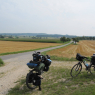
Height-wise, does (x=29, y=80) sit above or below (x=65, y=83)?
above

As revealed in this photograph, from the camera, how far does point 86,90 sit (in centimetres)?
372

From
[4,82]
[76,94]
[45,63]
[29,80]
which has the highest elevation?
[45,63]

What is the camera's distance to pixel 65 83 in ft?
14.6

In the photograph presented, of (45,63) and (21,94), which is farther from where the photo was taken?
(45,63)

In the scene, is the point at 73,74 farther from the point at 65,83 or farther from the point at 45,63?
the point at 45,63

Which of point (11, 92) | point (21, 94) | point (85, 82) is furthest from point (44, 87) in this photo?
point (85, 82)

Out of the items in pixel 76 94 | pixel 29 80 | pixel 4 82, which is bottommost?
pixel 4 82

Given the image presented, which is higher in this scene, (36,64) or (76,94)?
(36,64)

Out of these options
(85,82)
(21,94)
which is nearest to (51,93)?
(21,94)

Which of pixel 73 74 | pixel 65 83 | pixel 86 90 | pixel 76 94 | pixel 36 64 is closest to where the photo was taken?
pixel 76 94

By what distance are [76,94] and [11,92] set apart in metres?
2.38

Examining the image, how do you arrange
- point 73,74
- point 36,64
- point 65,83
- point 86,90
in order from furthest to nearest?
point 73,74, point 65,83, point 36,64, point 86,90

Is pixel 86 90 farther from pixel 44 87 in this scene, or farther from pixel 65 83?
pixel 44 87

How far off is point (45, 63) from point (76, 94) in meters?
1.86
